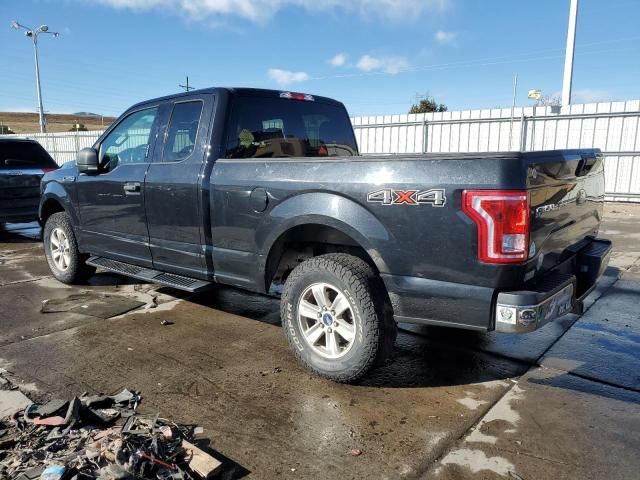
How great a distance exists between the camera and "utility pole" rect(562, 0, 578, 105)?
1486cm

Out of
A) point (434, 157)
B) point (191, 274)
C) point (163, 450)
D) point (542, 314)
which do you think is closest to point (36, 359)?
point (191, 274)

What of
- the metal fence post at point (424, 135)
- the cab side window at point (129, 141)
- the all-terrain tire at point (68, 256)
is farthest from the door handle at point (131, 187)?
the metal fence post at point (424, 135)

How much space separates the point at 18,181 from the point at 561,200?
28.2ft

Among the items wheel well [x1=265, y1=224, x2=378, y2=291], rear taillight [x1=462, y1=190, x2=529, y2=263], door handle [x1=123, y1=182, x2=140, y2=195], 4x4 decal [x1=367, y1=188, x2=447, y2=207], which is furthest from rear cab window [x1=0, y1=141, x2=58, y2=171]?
rear taillight [x1=462, y1=190, x2=529, y2=263]

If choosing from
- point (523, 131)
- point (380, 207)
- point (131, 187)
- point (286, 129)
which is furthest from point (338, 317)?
point (523, 131)

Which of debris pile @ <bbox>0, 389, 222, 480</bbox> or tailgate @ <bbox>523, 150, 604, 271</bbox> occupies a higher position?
tailgate @ <bbox>523, 150, 604, 271</bbox>

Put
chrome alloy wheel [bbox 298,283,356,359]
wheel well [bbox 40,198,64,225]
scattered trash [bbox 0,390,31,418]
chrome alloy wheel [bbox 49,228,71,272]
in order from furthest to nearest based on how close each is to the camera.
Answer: wheel well [bbox 40,198,64,225] → chrome alloy wheel [bbox 49,228,71,272] → chrome alloy wheel [bbox 298,283,356,359] → scattered trash [bbox 0,390,31,418]

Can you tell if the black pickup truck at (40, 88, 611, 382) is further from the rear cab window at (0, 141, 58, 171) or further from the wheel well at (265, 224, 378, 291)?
the rear cab window at (0, 141, 58, 171)

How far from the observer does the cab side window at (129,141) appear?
4.64 meters

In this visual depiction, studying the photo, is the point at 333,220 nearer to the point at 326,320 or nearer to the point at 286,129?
the point at 326,320

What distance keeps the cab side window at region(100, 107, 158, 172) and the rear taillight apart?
3153 millimetres

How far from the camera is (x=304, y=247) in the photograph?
378 cm

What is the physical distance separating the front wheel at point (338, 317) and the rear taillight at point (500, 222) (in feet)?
2.48

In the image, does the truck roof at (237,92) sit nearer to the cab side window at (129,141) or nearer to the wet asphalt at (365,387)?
the cab side window at (129,141)
